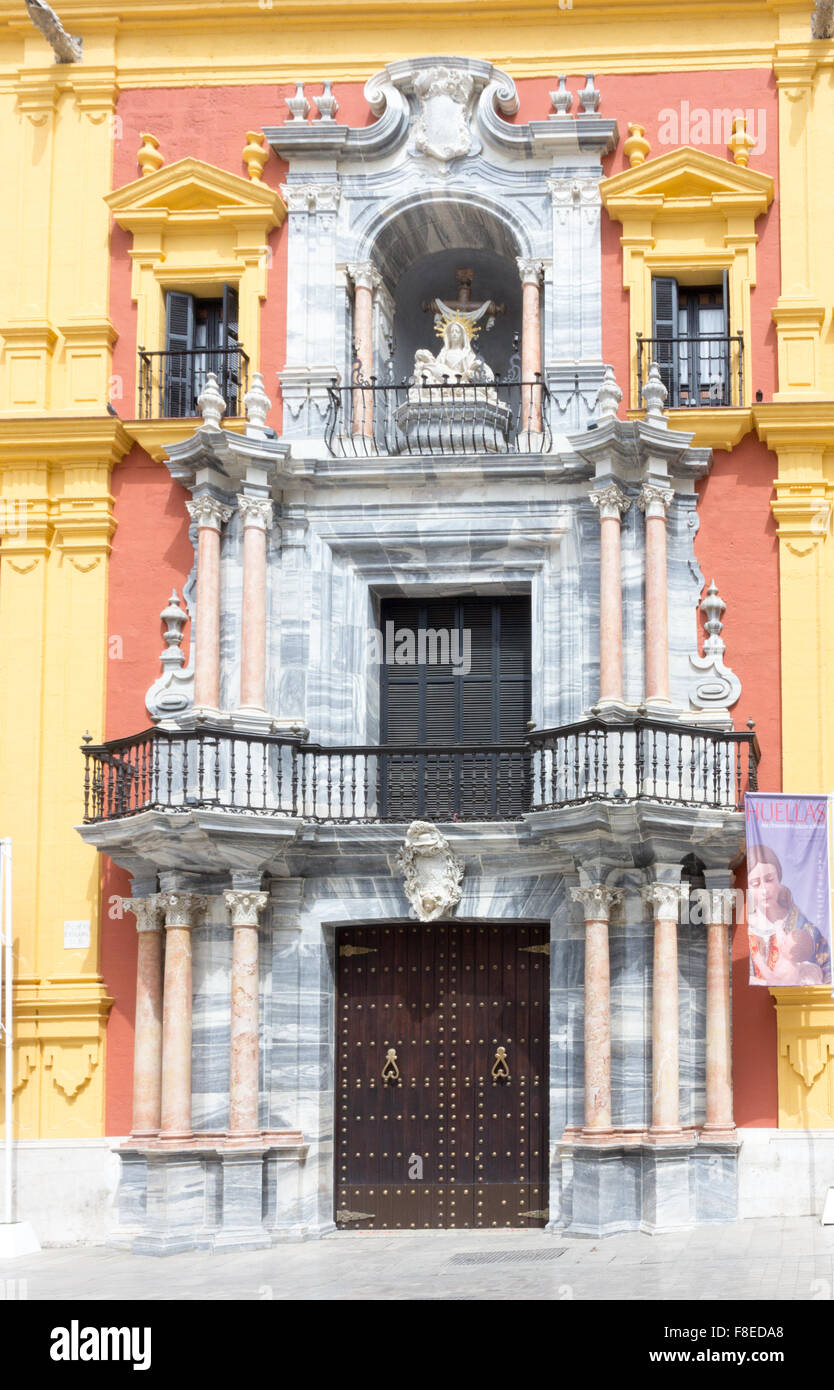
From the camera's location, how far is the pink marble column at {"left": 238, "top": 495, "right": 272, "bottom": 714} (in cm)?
1802

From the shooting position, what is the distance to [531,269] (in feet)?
62.5

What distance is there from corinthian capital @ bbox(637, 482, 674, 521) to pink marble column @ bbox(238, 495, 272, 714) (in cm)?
346

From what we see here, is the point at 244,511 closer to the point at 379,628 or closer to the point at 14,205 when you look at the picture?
the point at 379,628

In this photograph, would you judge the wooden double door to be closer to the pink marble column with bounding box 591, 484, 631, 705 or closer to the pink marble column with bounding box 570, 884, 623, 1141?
the pink marble column with bounding box 570, 884, 623, 1141

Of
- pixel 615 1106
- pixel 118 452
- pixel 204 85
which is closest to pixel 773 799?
pixel 615 1106

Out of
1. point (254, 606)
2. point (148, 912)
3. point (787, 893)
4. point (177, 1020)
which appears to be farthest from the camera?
point (254, 606)

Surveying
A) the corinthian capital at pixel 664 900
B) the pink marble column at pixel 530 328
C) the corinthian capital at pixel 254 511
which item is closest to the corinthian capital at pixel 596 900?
the corinthian capital at pixel 664 900

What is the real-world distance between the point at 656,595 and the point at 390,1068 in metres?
4.94

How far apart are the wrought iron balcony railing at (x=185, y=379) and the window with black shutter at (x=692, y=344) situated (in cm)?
404

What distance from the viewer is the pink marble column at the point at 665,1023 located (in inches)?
666

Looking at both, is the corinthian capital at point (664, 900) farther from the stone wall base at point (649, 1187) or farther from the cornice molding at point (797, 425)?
the cornice molding at point (797, 425)

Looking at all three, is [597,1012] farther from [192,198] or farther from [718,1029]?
[192,198]

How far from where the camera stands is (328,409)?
1897 cm

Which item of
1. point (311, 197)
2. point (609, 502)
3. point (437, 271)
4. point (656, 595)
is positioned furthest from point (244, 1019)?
point (437, 271)
